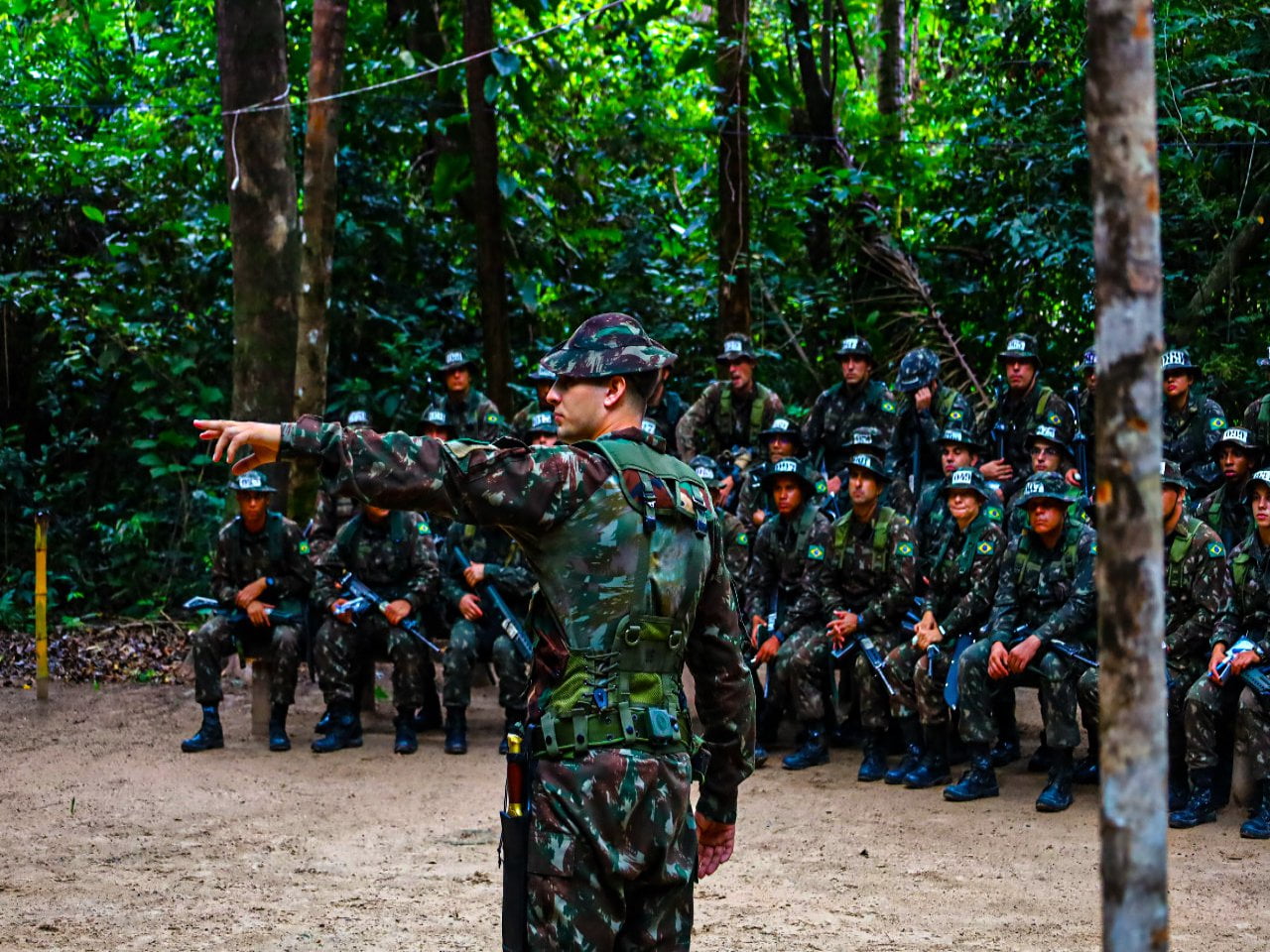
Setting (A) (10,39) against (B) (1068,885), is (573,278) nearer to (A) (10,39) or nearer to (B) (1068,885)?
(A) (10,39)

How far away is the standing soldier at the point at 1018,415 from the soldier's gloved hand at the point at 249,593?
5484 mm

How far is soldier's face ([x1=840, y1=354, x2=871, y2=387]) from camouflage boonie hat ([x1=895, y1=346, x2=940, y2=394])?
12.7 inches

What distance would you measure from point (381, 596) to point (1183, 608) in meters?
5.23

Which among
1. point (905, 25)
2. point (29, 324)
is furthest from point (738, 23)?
point (905, 25)

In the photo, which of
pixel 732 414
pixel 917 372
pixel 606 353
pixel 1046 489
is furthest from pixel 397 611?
pixel 606 353

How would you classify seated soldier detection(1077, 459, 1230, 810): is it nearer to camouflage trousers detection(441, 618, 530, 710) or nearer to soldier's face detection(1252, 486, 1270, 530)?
soldier's face detection(1252, 486, 1270, 530)

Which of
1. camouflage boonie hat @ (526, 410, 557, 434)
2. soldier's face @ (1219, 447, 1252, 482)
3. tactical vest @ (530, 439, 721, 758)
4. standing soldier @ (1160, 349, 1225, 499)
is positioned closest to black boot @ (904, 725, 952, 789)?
soldier's face @ (1219, 447, 1252, 482)

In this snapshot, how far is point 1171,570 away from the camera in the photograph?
26.7 feet

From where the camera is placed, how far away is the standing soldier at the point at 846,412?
11578 mm

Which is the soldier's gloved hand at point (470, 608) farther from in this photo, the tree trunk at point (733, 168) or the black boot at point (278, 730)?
the tree trunk at point (733, 168)

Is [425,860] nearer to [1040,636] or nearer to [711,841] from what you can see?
[711,841]

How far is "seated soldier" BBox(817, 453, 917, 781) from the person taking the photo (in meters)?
8.90

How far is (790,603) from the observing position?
9.82m

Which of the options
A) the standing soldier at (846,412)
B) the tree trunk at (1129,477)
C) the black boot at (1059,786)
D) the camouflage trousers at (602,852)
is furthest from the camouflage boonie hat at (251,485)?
the tree trunk at (1129,477)
